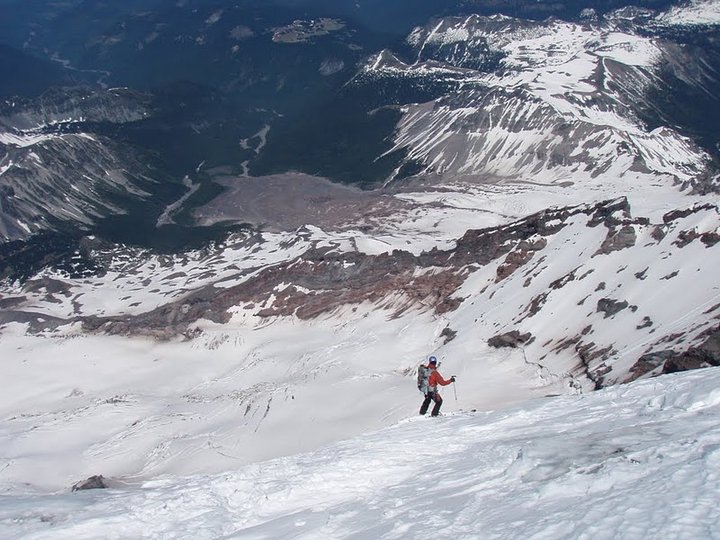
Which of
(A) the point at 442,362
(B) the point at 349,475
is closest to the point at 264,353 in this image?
(A) the point at 442,362

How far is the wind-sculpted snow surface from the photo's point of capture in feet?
41.5

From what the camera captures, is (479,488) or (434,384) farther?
(434,384)

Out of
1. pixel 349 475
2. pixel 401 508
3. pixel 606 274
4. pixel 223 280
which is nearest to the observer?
pixel 401 508

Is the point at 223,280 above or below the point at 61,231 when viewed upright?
below

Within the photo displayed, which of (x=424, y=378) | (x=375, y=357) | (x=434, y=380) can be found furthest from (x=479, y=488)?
(x=375, y=357)

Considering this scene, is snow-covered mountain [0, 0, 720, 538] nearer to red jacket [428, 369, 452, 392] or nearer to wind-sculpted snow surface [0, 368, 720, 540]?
wind-sculpted snow surface [0, 368, 720, 540]

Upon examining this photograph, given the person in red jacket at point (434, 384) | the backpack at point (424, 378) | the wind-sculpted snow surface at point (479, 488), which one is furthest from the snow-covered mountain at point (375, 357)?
the backpack at point (424, 378)

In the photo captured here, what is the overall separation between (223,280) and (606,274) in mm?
60808

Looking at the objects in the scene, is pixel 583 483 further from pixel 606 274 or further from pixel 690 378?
pixel 606 274

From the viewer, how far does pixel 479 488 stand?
15406mm

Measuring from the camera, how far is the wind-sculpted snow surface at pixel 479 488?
12.6 meters

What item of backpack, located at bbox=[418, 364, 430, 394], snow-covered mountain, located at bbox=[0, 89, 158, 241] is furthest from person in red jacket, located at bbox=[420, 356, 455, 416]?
snow-covered mountain, located at bbox=[0, 89, 158, 241]

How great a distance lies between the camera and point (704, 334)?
3062cm

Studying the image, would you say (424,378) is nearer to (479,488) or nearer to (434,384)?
(434,384)
